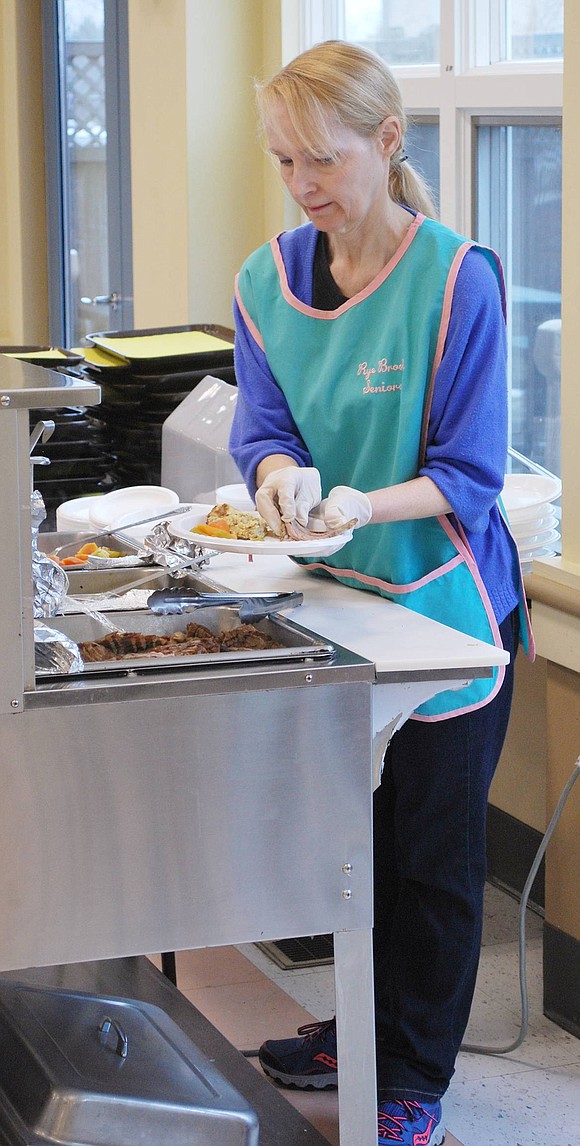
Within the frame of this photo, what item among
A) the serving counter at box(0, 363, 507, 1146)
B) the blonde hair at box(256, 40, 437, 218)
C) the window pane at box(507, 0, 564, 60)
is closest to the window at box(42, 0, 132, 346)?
the window pane at box(507, 0, 564, 60)

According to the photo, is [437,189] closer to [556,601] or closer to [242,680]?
[556,601]

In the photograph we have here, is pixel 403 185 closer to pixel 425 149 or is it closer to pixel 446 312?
pixel 446 312

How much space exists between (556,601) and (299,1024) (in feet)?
2.68

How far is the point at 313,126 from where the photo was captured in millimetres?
1642

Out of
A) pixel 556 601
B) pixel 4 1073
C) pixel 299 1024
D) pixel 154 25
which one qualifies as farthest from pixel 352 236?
pixel 154 25

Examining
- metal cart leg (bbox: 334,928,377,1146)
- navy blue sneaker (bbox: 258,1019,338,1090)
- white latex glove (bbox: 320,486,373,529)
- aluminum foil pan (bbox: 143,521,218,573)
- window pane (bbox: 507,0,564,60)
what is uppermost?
window pane (bbox: 507,0,564,60)

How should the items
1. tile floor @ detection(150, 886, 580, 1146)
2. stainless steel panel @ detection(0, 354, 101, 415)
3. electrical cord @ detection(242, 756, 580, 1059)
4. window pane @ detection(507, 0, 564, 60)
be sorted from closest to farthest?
stainless steel panel @ detection(0, 354, 101, 415) → tile floor @ detection(150, 886, 580, 1146) → electrical cord @ detection(242, 756, 580, 1059) → window pane @ detection(507, 0, 564, 60)

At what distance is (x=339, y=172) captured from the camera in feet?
5.52

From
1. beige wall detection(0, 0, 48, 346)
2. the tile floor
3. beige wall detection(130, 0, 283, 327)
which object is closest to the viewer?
the tile floor

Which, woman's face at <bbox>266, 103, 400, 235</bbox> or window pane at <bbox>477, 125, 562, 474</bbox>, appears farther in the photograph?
window pane at <bbox>477, 125, 562, 474</bbox>

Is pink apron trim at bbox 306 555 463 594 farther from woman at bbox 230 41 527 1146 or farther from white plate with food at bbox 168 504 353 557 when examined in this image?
white plate with food at bbox 168 504 353 557

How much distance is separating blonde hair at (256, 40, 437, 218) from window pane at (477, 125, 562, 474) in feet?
3.91

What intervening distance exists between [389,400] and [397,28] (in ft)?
6.19

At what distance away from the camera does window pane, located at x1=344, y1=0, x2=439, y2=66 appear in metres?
3.18
